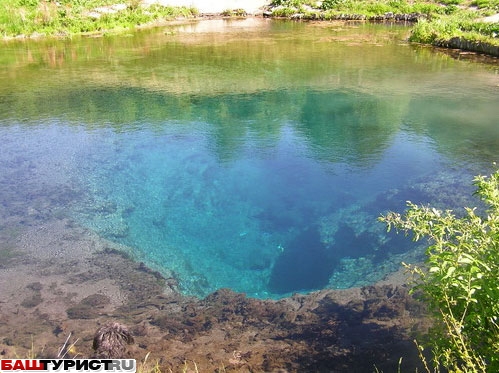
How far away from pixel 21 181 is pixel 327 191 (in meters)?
5.93

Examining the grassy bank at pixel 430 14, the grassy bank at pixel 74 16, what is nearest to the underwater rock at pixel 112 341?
the grassy bank at pixel 430 14

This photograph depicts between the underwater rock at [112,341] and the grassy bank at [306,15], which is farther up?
the grassy bank at [306,15]

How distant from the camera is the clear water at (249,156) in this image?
694 cm

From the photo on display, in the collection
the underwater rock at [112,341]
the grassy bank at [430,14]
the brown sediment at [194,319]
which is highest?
the grassy bank at [430,14]

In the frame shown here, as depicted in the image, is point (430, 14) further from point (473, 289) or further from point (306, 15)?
point (473, 289)

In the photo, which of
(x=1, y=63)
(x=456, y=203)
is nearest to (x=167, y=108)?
(x=456, y=203)

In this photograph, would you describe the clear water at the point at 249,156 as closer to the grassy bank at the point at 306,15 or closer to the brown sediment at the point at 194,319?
the brown sediment at the point at 194,319

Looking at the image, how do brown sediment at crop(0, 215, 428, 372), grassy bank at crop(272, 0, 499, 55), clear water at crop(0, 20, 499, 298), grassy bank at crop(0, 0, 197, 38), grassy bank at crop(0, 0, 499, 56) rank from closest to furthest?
brown sediment at crop(0, 215, 428, 372) < clear water at crop(0, 20, 499, 298) < grassy bank at crop(272, 0, 499, 55) < grassy bank at crop(0, 0, 499, 56) < grassy bank at crop(0, 0, 197, 38)

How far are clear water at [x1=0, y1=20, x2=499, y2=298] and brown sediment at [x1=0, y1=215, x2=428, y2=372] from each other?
426 mm

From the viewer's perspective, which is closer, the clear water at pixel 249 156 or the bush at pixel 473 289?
the bush at pixel 473 289

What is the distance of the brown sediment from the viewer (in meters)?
4.67

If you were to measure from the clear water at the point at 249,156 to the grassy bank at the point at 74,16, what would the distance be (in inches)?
325

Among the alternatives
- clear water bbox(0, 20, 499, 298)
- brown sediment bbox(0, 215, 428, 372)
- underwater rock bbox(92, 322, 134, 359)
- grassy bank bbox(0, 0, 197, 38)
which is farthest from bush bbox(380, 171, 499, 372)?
grassy bank bbox(0, 0, 197, 38)

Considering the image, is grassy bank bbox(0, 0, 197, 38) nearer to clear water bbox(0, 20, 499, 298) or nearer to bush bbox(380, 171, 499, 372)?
clear water bbox(0, 20, 499, 298)
